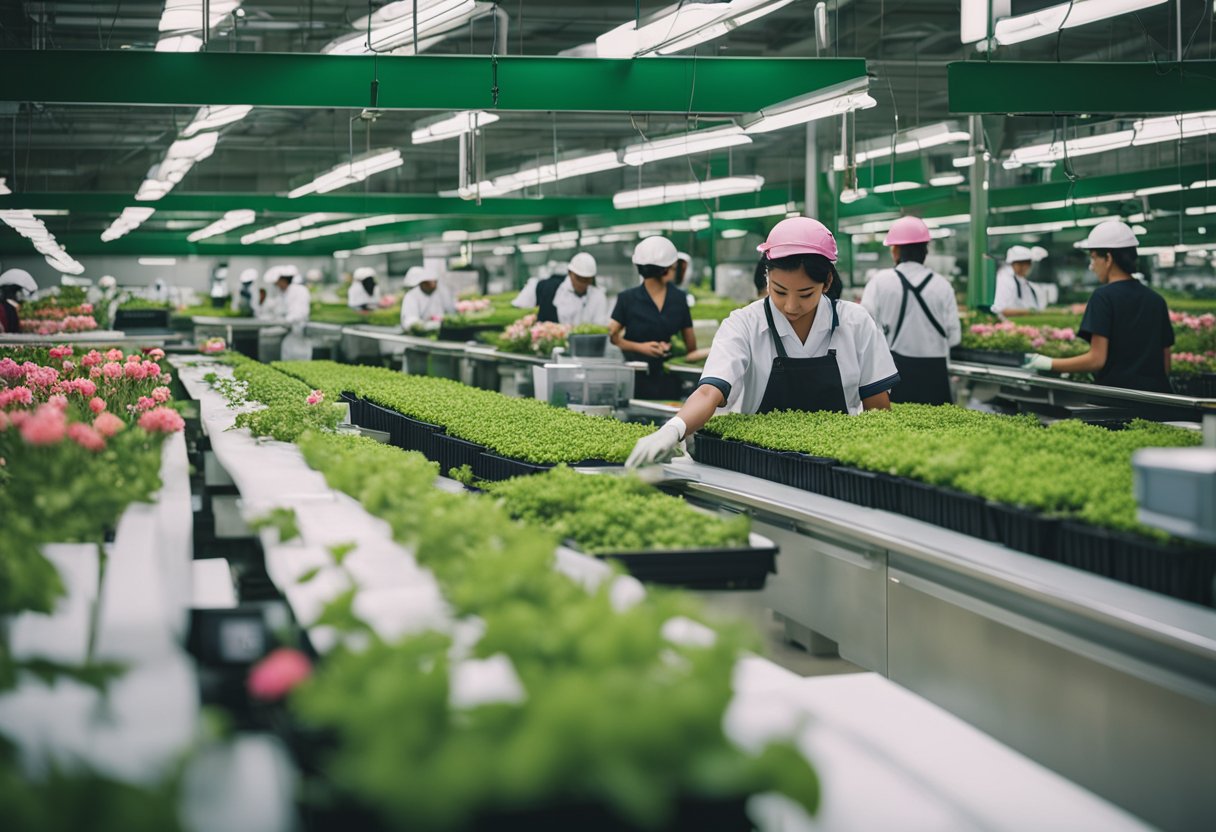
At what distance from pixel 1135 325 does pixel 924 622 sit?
373 centimetres

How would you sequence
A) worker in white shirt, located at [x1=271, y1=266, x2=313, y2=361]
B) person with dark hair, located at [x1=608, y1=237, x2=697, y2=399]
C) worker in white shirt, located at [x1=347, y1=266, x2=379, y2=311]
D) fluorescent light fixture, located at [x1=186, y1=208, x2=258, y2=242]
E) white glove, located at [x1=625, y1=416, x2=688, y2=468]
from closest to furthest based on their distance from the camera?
1. white glove, located at [x1=625, y1=416, x2=688, y2=468]
2. person with dark hair, located at [x1=608, y1=237, x2=697, y2=399]
3. worker in white shirt, located at [x1=271, y1=266, x2=313, y2=361]
4. worker in white shirt, located at [x1=347, y1=266, x2=379, y2=311]
5. fluorescent light fixture, located at [x1=186, y1=208, x2=258, y2=242]

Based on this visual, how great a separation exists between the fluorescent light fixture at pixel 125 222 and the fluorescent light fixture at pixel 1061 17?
1536 centimetres

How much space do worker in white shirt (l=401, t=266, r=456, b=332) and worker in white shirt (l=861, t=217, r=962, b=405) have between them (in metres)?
6.68

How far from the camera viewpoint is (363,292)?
54.9ft

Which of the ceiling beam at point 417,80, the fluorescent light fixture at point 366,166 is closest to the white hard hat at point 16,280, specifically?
the fluorescent light fixture at point 366,166

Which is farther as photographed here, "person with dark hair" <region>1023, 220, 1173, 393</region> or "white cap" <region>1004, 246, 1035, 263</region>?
"white cap" <region>1004, 246, 1035, 263</region>

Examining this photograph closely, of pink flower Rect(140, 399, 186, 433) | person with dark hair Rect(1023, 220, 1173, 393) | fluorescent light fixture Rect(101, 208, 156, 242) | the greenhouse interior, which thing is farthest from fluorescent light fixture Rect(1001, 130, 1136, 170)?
fluorescent light fixture Rect(101, 208, 156, 242)

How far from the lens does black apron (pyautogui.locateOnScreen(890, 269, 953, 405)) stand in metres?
6.14

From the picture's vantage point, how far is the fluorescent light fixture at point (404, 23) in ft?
21.4

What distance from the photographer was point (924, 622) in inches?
102

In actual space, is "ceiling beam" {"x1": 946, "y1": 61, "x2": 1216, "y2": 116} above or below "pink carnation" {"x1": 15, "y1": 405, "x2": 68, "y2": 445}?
above

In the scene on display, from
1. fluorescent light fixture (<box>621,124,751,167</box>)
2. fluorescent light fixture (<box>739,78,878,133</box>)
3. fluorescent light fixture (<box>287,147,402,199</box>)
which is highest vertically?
fluorescent light fixture (<box>287,147,402,199</box>)

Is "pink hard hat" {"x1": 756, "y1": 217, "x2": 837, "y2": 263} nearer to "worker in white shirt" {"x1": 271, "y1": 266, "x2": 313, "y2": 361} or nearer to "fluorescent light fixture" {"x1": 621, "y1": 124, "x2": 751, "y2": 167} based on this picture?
"fluorescent light fixture" {"x1": 621, "y1": 124, "x2": 751, "y2": 167}

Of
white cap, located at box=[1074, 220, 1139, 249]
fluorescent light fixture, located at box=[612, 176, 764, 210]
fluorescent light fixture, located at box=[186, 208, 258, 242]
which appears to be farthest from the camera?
fluorescent light fixture, located at box=[186, 208, 258, 242]
